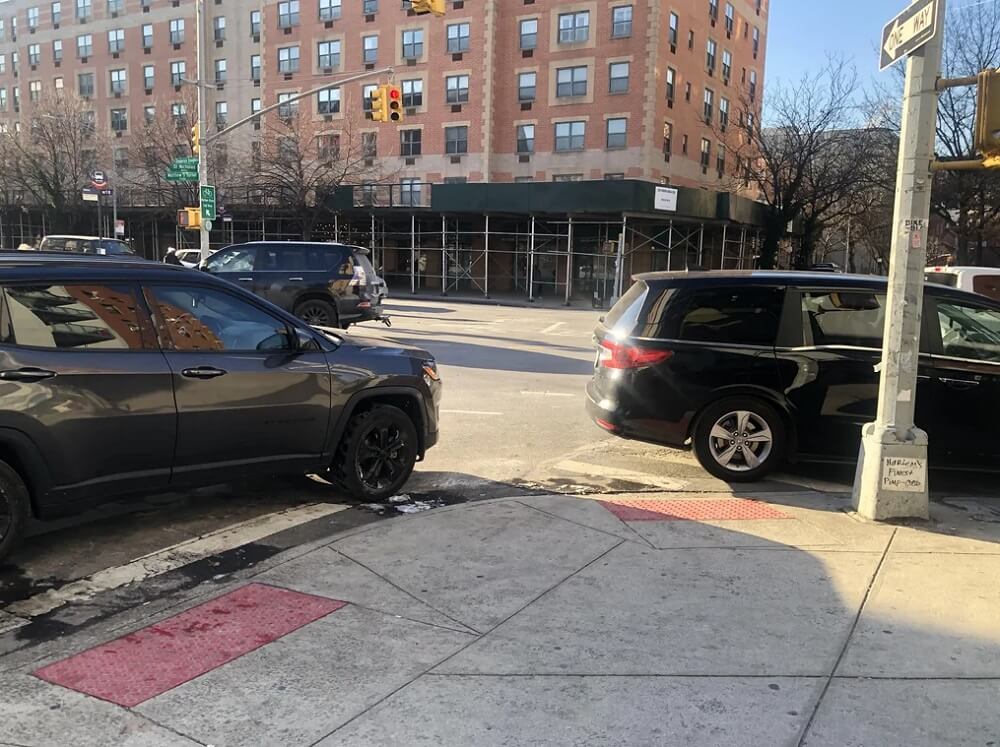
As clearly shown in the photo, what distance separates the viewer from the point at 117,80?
190 feet

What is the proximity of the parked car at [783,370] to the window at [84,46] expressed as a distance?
Result: 66053 millimetres

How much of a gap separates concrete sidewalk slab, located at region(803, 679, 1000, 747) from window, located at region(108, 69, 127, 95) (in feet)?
215

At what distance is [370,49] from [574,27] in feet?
41.9

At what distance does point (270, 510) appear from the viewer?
5.56 m

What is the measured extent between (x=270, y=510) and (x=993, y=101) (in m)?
5.44

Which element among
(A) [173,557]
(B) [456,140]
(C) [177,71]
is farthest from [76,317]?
(C) [177,71]

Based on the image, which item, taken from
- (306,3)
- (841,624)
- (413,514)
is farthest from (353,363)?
(306,3)

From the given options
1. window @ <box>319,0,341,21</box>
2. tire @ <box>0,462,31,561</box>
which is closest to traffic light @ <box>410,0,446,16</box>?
tire @ <box>0,462,31,561</box>

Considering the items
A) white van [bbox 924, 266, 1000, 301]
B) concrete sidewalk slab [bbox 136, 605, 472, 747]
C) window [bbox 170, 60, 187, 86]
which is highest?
window [bbox 170, 60, 187, 86]

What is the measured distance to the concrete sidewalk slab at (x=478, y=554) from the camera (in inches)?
163

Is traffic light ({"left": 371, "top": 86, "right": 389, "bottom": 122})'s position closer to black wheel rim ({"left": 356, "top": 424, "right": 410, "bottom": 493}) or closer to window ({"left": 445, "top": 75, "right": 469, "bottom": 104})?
black wheel rim ({"left": 356, "top": 424, "right": 410, "bottom": 493})

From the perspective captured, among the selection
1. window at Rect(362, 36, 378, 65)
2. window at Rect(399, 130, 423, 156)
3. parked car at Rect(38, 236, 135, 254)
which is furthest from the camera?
window at Rect(362, 36, 378, 65)

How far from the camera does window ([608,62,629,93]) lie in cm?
3959

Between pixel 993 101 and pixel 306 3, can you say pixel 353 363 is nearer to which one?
pixel 993 101
